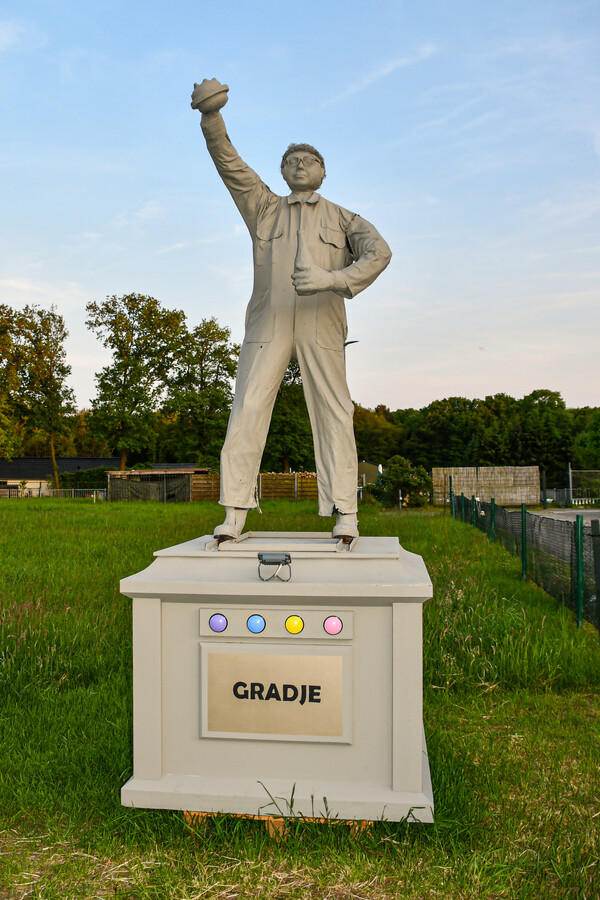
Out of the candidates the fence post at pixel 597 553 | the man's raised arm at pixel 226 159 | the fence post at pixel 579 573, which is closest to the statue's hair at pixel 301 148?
the man's raised arm at pixel 226 159

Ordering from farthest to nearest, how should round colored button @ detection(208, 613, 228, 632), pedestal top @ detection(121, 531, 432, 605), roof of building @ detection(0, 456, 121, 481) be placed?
roof of building @ detection(0, 456, 121, 481) → round colored button @ detection(208, 613, 228, 632) → pedestal top @ detection(121, 531, 432, 605)

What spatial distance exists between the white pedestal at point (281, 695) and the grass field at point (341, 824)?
140mm

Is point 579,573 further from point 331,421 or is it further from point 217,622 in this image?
point 217,622

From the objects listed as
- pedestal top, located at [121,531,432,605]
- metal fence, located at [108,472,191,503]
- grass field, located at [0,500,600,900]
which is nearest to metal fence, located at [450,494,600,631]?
grass field, located at [0,500,600,900]

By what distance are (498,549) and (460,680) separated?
646 cm

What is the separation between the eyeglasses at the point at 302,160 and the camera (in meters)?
3.82

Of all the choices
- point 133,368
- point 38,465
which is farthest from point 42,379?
point 38,465

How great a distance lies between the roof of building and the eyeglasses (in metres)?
45.3

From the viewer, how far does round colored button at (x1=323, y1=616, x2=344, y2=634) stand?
294 cm

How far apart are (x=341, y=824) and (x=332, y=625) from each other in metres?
0.79

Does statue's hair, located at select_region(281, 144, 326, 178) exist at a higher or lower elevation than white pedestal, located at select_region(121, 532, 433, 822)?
higher

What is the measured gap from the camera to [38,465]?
162 ft

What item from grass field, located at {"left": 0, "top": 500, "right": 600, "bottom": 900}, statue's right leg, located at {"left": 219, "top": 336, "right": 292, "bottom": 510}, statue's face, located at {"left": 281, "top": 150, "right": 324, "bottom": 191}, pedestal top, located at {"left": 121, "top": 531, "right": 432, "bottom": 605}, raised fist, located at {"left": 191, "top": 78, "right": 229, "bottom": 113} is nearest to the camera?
grass field, located at {"left": 0, "top": 500, "right": 600, "bottom": 900}

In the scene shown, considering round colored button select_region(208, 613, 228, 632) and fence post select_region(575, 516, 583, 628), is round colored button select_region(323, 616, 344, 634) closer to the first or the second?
round colored button select_region(208, 613, 228, 632)
